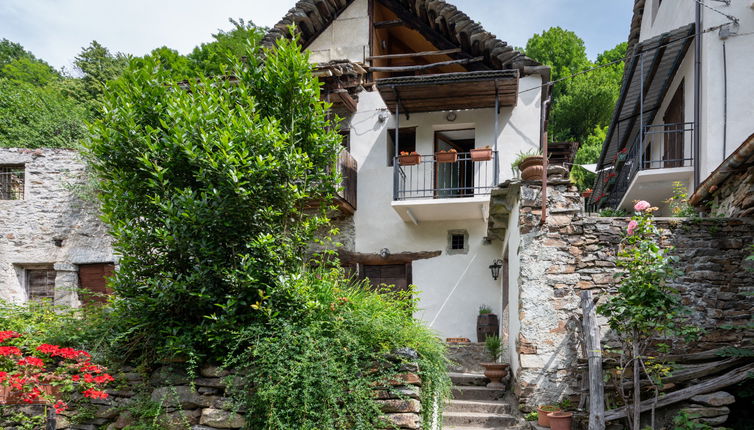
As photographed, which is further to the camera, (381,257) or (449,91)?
(381,257)

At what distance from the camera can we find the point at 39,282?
35.3 ft

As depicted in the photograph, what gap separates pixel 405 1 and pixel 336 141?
6771mm

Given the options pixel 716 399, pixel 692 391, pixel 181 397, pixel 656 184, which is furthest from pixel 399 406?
pixel 656 184

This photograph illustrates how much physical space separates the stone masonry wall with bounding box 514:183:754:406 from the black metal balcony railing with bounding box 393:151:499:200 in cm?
340

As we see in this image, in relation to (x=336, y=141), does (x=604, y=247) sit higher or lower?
lower

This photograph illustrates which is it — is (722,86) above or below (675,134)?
above

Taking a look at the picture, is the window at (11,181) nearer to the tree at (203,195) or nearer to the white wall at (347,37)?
the white wall at (347,37)

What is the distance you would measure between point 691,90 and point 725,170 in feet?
11.1

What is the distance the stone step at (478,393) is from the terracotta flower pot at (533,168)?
284 cm

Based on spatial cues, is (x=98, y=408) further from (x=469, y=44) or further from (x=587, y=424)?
(x=469, y=44)

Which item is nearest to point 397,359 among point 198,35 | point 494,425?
point 494,425

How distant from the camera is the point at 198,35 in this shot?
1630 centimetres

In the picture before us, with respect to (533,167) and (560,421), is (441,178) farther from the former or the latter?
(560,421)

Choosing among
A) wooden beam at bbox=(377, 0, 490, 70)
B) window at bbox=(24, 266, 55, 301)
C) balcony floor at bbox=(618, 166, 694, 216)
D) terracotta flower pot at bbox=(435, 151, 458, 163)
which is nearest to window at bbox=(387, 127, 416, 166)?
terracotta flower pot at bbox=(435, 151, 458, 163)
